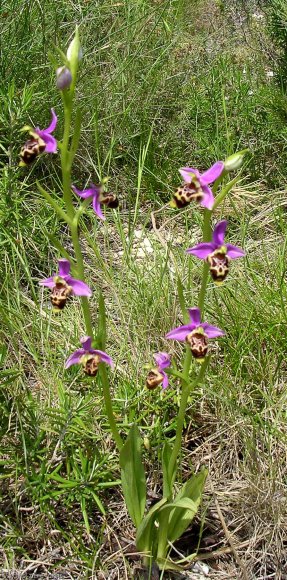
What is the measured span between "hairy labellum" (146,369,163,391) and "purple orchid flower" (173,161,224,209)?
374mm

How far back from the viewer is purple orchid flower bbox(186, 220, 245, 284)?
1.12 meters

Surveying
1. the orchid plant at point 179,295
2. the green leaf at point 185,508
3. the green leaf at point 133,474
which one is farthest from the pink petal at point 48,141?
the green leaf at point 185,508

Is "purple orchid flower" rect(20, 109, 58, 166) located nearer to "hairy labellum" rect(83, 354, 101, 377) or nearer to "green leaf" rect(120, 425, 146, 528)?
"hairy labellum" rect(83, 354, 101, 377)

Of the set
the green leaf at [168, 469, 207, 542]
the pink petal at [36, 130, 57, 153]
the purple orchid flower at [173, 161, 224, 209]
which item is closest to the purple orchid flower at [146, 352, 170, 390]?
the green leaf at [168, 469, 207, 542]

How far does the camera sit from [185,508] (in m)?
1.40

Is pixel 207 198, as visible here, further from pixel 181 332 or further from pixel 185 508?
pixel 185 508

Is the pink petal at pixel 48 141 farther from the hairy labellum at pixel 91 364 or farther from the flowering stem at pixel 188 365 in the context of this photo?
the hairy labellum at pixel 91 364

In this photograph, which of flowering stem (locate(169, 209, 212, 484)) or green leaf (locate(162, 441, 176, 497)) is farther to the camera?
green leaf (locate(162, 441, 176, 497))

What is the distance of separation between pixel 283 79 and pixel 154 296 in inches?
64.5

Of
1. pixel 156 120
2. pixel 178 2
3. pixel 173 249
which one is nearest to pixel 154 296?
pixel 173 249

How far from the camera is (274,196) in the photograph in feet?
8.81

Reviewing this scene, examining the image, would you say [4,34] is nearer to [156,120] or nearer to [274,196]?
[156,120]

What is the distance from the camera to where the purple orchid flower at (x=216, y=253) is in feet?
3.68

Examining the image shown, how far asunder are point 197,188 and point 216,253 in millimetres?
123
